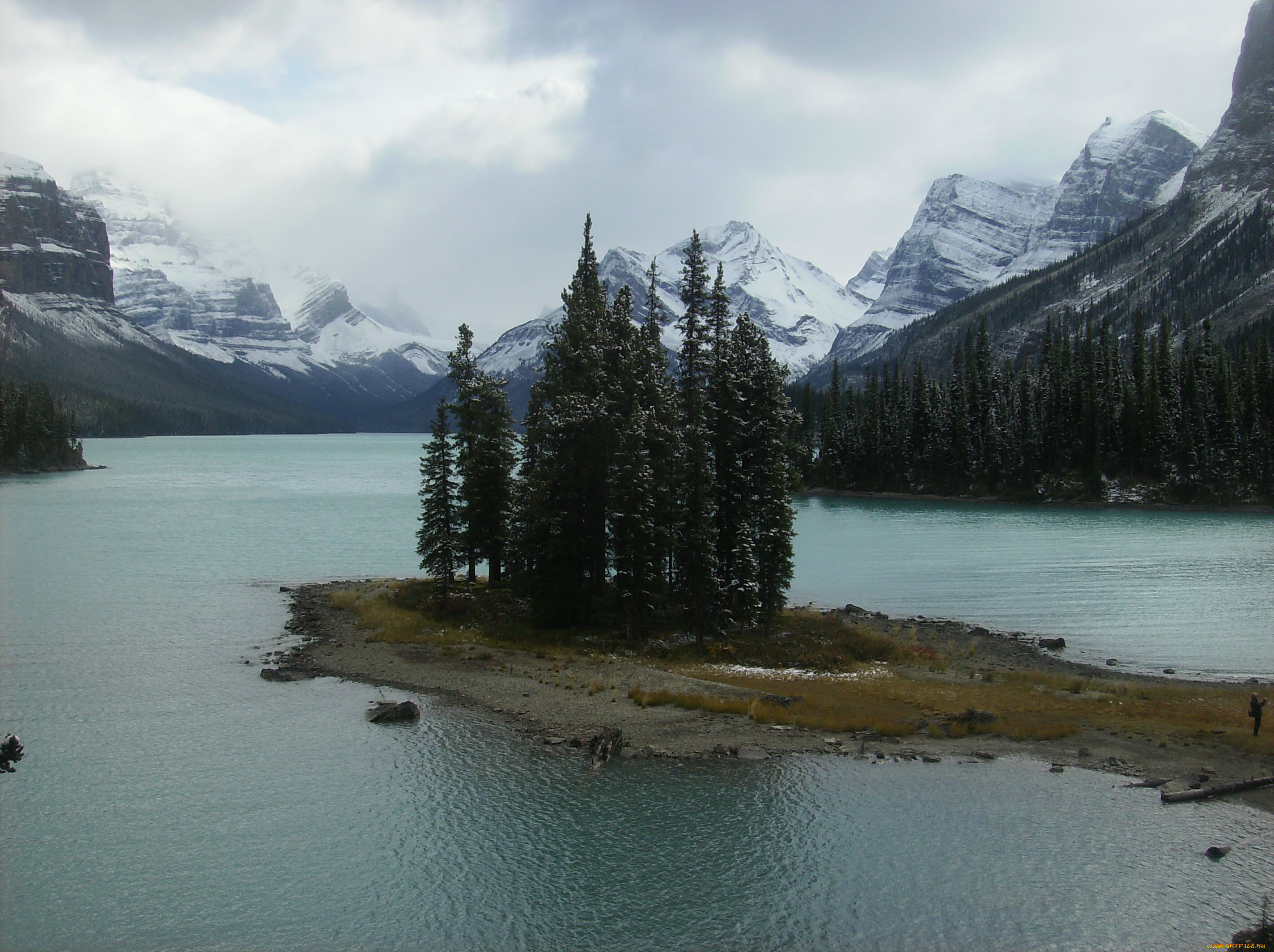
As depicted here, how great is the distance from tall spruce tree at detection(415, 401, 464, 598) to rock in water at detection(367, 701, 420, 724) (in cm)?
1789

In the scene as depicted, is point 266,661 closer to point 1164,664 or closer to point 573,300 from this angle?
point 573,300

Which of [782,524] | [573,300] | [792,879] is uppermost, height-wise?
[573,300]

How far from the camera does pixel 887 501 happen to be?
14725cm

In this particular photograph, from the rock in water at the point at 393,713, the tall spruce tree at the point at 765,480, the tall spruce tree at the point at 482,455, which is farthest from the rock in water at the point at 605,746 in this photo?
the tall spruce tree at the point at 482,455

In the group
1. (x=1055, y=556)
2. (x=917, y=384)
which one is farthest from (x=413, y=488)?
(x=1055, y=556)

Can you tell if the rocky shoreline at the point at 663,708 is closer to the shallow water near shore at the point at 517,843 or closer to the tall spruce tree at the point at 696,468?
the shallow water near shore at the point at 517,843

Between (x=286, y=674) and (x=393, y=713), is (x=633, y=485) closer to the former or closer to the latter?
(x=393, y=713)

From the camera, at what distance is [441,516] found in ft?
169

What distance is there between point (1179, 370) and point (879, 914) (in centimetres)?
14084

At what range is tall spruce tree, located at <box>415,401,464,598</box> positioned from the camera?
4994cm

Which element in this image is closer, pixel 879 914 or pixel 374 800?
pixel 879 914

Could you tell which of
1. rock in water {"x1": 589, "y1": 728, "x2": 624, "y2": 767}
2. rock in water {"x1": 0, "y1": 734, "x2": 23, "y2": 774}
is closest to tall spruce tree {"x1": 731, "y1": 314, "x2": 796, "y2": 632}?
rock in water {"x1": 589, "y1": 728, "x2": 624, "y2": 767}

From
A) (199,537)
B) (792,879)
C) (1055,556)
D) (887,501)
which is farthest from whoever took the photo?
(887,501)

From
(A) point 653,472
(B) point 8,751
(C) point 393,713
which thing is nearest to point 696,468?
(A) point 653,472
